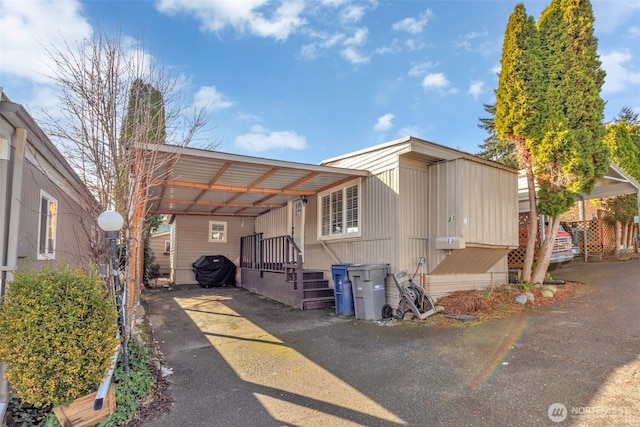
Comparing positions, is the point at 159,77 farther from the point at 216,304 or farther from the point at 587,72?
the point at 587,72

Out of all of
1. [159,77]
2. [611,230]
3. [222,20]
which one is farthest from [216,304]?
[611,230]

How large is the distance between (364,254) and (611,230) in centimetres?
1236

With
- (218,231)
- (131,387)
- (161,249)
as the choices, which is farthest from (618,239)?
(161,249)

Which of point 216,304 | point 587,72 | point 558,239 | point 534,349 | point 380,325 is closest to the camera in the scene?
point 534,349

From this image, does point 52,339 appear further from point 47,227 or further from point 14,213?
point 47,227

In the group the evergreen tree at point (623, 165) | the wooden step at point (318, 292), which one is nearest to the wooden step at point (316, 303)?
the wooden step at point (318, 292)

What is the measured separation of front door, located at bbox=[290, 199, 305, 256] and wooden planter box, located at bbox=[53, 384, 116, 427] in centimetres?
744

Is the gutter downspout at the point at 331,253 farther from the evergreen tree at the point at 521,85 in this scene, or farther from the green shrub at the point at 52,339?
the green shrub at the point at 52,339

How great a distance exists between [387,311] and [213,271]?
7929mm

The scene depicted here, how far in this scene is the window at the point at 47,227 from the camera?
4.89 meters

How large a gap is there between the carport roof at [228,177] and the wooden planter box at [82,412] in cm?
264

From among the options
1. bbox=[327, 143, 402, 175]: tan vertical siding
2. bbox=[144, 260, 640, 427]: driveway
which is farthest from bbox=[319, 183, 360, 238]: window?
bbox=[144, 260, 640, 427]: driveway

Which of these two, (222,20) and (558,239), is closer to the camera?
(222,20)

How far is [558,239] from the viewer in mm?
9859
